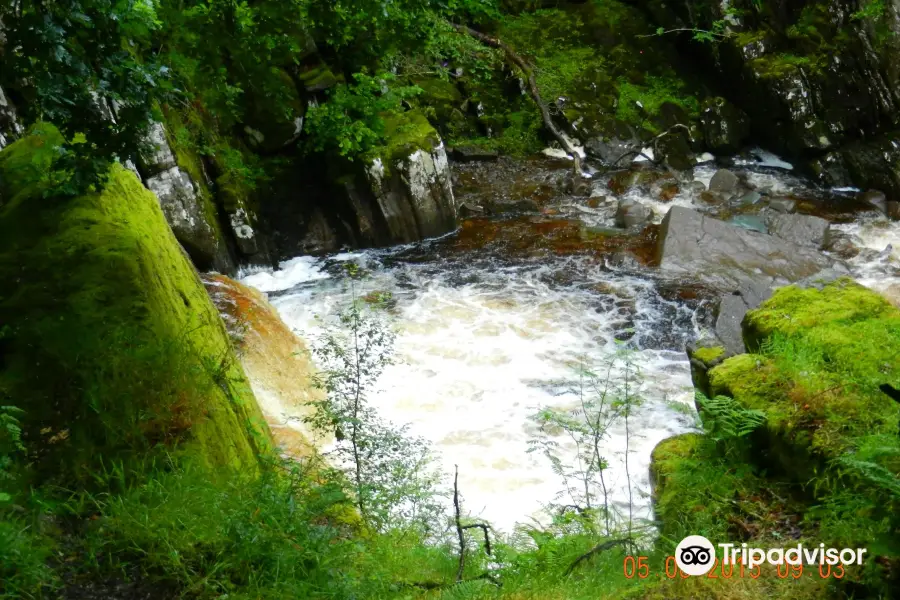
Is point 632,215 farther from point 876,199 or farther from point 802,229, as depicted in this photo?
point 876,199

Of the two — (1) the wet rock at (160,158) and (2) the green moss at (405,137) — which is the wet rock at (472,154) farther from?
(1) the wet rock at (160,158)

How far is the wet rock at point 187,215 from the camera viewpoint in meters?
8.77

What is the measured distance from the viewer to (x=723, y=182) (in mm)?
12609

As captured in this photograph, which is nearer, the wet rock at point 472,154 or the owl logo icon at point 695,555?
the owl logo icon at point 695,555

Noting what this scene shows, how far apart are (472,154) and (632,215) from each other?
3840 millimetres

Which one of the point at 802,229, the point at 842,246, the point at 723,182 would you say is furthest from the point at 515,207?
the point at 842,246

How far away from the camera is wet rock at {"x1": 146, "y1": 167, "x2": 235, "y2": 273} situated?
8.77m

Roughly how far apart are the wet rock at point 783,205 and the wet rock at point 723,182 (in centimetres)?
77

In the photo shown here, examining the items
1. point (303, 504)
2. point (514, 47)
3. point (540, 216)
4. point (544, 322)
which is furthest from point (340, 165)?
point (303, 504)

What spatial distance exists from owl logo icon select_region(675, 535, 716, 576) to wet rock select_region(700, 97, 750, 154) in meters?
12.7

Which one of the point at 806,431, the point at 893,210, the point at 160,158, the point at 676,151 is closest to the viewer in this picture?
the point at 806,431

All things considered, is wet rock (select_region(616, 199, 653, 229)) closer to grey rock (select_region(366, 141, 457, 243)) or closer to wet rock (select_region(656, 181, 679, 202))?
wet rock (select_region(656, 181, 679, 202))

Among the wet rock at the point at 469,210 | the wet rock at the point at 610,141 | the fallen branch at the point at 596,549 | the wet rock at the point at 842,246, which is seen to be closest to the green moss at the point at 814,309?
the fallen branch at the point at 596,549

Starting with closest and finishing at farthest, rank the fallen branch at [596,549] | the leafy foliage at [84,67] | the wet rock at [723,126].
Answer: the leafy foliage at [84,67] < the fallen branch at [596,549] < the wet rock at [723,126]
